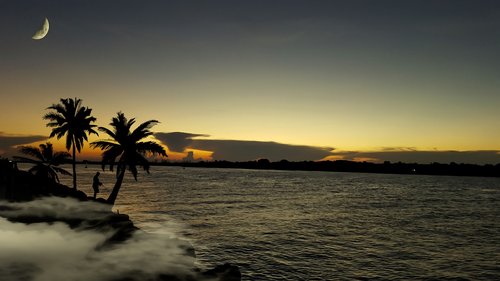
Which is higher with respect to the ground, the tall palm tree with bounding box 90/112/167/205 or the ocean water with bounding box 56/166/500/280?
the tall palm tree with bounding box 90/112/167/205

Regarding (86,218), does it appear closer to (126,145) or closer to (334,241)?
(126,145)

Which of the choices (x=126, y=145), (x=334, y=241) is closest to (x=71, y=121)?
(x=126, y=145)

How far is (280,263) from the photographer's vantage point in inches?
1048

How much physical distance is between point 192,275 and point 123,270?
3535mm

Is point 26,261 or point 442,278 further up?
point 26,261

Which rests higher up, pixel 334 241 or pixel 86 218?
pixel 86 218

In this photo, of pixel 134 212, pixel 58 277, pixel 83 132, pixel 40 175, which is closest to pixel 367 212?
pixel 134 212

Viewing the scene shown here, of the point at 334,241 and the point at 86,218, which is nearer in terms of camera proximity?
the point at 86,218

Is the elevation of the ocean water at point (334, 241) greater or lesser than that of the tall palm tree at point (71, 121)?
lesser

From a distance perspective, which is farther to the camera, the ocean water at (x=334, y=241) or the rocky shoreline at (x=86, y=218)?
the ocean water at (x=334, y=241)

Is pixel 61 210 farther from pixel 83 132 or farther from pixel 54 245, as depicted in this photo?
pixel 83 132

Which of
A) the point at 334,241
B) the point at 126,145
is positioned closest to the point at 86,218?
the point at 126,145

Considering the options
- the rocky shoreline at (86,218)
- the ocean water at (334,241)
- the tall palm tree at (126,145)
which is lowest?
the ocean water at (334,241)

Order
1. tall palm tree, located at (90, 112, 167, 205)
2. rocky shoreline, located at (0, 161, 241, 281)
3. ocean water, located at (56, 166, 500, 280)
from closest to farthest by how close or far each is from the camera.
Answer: rocky shoreline, located at (0, 161, 241, 281) → ocean water, located at (56, 166, 500, 280) → tall palm tree, located at (90, 112, 167, 205)
